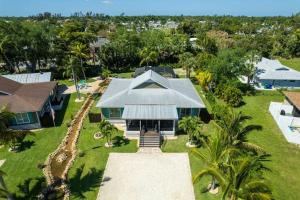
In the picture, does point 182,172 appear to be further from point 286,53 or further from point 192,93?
point 286,53

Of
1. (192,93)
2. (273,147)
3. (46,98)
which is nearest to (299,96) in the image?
(273,147)

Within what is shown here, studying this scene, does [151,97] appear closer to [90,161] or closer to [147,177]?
[90,161]

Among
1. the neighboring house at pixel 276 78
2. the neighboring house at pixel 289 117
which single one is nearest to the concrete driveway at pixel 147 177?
the neighboring house at pixel 289 117

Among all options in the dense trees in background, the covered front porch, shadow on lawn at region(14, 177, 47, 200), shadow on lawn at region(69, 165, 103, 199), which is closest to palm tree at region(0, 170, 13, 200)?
shadow on lawn at region(14, 177, 47, 200)

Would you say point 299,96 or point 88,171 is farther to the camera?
point 299,96

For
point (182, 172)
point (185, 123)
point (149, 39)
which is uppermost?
point (149, 39)

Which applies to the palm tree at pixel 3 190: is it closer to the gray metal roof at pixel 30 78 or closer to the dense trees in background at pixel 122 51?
the dense trees in background at pixel 122 51

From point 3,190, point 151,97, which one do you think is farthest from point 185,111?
point 3,190

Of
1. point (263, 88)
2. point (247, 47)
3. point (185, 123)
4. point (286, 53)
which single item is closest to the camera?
point (185, 123)
